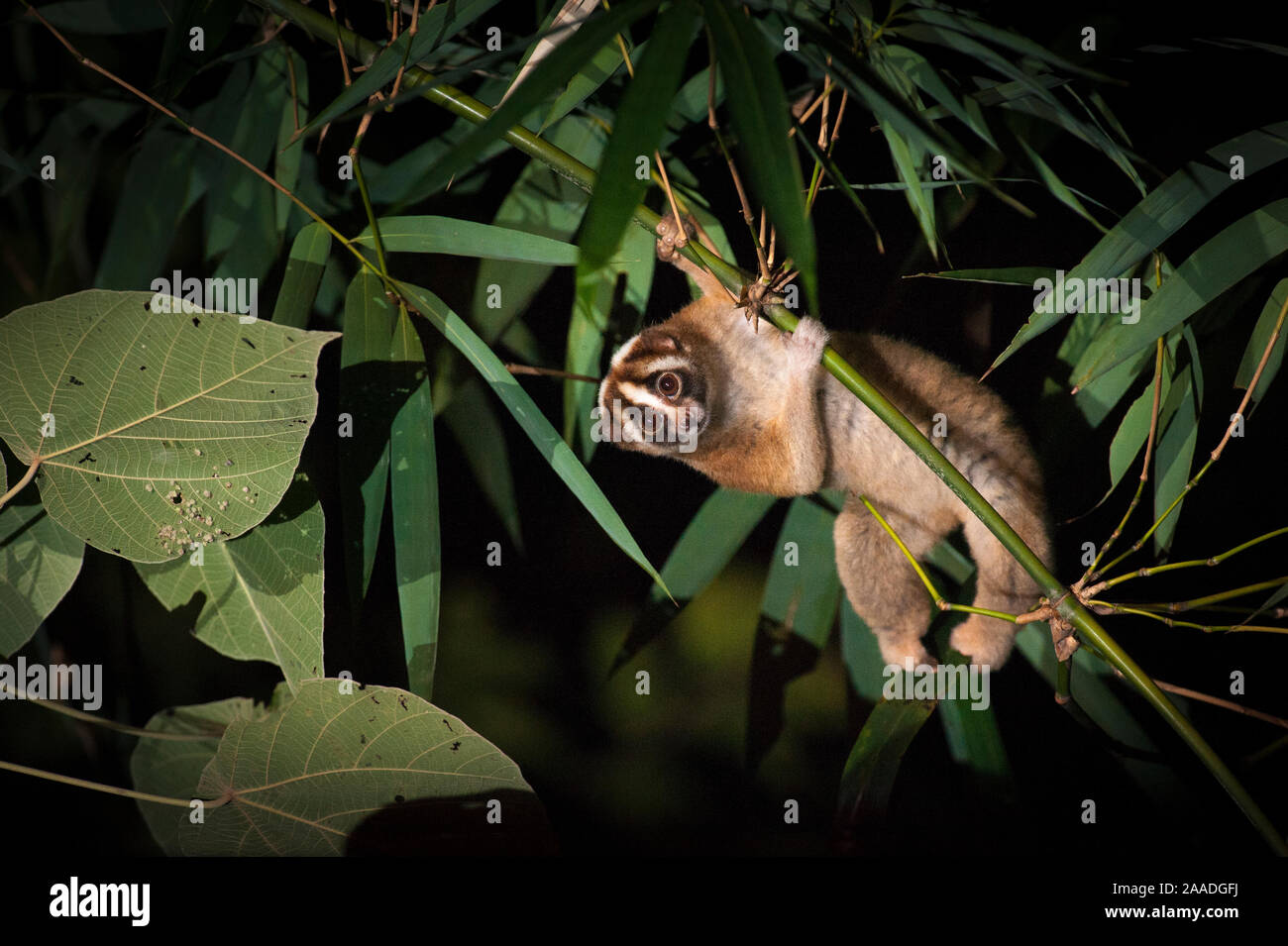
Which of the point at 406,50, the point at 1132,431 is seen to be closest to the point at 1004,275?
the point at 1132,431

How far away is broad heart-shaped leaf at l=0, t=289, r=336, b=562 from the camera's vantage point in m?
1.51

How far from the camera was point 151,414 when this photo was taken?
1.55 metres

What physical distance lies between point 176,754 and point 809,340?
1602 millimetres

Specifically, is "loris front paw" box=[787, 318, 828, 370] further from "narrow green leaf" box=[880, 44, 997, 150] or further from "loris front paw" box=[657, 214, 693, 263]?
"narrow green leaf" box=[880, 44, 997, 150]

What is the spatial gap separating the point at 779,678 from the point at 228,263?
1.49 metres

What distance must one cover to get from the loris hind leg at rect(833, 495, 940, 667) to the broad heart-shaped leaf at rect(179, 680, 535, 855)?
82 centimetres

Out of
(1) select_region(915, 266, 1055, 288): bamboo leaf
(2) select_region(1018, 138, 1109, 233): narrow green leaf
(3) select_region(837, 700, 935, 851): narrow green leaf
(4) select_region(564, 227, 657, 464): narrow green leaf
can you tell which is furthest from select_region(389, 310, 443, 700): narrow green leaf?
(2) select_region(1018, 138, 1109, 233): narrow green leaf

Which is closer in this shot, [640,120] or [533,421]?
[640,120]

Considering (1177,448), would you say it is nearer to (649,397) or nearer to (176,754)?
(649,397)

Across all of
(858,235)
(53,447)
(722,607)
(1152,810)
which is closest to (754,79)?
(858,235)

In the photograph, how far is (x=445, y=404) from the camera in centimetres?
177

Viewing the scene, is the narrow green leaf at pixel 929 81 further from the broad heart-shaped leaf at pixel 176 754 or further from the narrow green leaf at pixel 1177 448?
the broad heart-shaped leaf at pixel 176 754

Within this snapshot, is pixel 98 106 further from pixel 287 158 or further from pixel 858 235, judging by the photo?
pixel 858 235

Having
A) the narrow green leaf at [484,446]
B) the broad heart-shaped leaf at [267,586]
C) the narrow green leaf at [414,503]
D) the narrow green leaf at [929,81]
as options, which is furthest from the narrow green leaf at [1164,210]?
the broad heart-shaped leaf at [267,586]
